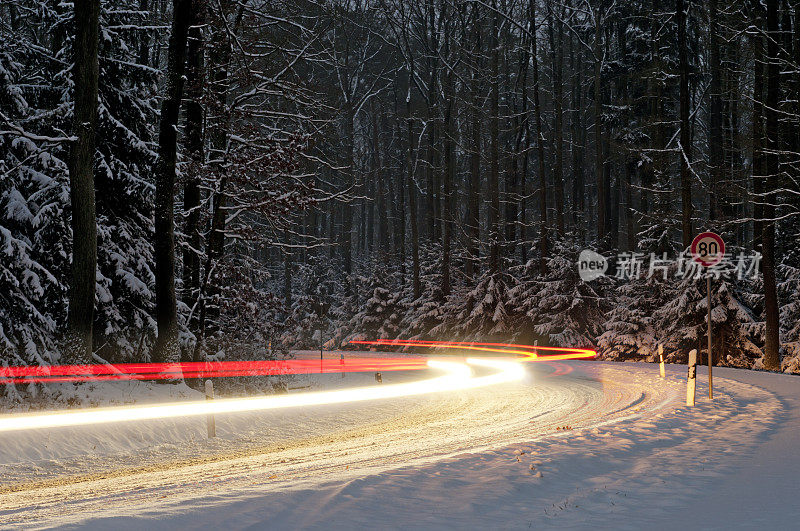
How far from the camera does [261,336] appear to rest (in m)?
23.9

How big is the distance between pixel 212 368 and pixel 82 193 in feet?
21.2

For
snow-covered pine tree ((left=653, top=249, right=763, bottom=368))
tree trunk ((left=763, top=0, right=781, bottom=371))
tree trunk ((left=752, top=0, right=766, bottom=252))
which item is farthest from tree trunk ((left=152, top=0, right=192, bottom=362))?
snow-covered pine tree ((left=653, top=249, right=763, bottom=368))

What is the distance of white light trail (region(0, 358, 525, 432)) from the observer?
47.2 ft

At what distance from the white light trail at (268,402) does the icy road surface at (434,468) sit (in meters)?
0.51

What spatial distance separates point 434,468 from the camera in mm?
9719

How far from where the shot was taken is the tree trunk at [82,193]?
16.3 m

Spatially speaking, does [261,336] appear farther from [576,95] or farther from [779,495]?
[576,95]

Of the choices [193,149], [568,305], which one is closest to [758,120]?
[568,305]

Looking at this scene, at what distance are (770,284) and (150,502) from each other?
2217cm

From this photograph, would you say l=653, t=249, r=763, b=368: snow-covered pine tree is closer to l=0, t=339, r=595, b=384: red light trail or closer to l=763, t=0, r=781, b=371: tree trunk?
l=763, t=0, r=781, b=371: tree trunk

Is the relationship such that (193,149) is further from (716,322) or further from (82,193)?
(716,322)

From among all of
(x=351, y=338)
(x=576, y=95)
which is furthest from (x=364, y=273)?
(x=576, y=95)

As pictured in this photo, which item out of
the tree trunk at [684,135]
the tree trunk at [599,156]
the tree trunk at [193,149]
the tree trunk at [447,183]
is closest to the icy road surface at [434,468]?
the tree trunk at [193,149]

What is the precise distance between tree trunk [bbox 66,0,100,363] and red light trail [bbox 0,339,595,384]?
58cm
